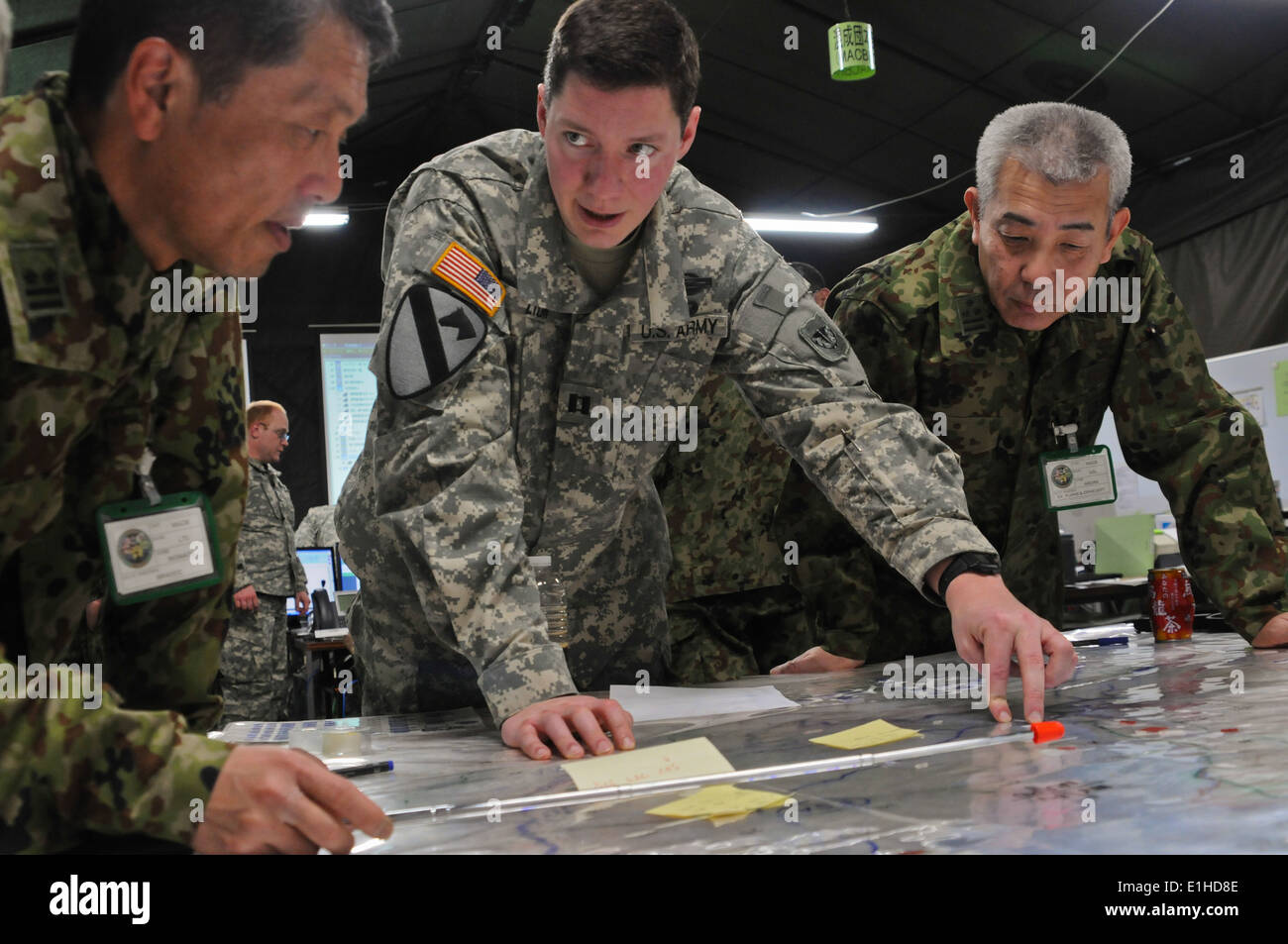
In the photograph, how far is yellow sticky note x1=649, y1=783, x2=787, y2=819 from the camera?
33.6 inches

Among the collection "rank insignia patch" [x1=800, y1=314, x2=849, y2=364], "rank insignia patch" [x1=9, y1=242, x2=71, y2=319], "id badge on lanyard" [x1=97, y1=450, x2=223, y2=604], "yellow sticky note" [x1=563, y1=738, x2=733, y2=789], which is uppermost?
"rank insignia patch" [x1=800, y1=314, x2=849, y2=364]

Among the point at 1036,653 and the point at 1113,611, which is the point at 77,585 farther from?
the point at 1113,611

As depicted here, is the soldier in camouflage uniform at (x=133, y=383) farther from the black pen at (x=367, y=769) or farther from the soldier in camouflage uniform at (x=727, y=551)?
the soldier in camouflage uniform at (x=727, y=551)

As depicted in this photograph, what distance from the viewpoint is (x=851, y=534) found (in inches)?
78.2

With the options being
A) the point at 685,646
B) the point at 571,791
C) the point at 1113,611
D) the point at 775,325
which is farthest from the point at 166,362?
the point at 1113,611

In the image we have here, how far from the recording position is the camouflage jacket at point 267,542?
5.46 meters

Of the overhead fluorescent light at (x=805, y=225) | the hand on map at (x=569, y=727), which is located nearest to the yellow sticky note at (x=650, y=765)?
the hand on map at (x=569, y=727)

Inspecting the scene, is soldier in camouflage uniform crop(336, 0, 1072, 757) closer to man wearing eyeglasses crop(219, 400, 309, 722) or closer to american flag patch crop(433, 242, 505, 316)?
american flag patch crop(433, 242, 505, 316)

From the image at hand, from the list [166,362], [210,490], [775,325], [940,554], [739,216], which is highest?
[739,216]

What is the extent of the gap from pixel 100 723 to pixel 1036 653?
1.00 m

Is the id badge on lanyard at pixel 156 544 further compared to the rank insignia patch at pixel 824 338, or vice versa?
the rank insignia patch at pixel 824 338

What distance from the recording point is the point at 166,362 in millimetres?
1054

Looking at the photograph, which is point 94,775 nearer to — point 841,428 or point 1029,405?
point 841,428

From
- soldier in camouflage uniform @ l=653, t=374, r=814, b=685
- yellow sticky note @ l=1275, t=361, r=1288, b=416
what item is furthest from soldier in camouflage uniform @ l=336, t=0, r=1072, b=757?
yellow sticky note @ l=1275, t=361, r=1288, b=416
